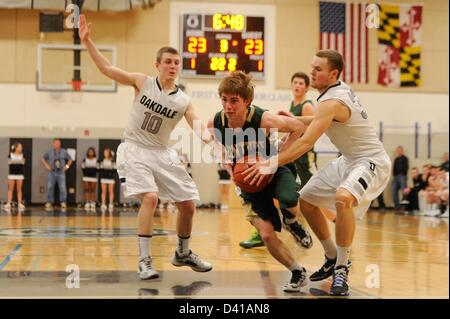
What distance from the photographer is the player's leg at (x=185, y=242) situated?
20.9ft

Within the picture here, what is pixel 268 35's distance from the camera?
19547mm

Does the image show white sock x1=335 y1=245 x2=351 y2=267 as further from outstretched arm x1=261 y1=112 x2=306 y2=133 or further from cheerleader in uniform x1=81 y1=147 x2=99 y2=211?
cheerleader in uniform x1=81 y1=147 x2=99 y2=211

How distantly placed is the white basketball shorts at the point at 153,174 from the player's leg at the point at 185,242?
0.28ft

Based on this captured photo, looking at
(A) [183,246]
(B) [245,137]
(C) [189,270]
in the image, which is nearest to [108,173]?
(C) [189,270]

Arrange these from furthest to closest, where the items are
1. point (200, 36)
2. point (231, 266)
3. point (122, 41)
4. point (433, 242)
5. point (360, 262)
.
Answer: point (122, 41) < point (200, 36) < point (433, 242) < point (360, 262) < point (231, 266)

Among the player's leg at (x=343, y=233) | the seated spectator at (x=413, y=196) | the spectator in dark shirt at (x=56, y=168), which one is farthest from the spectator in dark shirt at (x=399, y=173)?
the player's leg at (x=343, y=233)

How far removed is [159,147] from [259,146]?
47.2 inches

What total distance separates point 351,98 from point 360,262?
259 centimetres

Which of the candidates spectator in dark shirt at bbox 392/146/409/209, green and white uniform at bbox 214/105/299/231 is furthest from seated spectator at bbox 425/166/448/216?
green and white uniform at bbox 214/105/299/231

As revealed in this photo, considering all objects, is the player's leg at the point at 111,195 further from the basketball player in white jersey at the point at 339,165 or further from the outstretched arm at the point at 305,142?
the outstretched arm at the point at 305,142

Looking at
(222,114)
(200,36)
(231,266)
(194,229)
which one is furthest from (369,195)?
(200,36)

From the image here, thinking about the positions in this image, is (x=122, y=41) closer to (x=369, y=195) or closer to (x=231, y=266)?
(x=231, y=266)

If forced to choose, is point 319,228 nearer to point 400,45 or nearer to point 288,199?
point 288,199

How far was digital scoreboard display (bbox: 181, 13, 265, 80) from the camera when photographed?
57.2 ft
